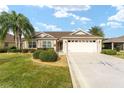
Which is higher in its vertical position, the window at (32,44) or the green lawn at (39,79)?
the window at (32,44)

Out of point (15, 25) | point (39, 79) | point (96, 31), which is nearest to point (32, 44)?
point (15, 25)

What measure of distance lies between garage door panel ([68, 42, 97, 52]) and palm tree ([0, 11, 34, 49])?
706 cm

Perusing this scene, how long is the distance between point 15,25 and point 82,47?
11.0 meters

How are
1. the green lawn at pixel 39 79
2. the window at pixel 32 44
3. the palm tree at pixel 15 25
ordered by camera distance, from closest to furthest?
1. the green lawn at pixel 39 79
2. the palm tree at pixel 15 25
3. the window at pixel 32 44

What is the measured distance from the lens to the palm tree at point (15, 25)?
31.7 metres

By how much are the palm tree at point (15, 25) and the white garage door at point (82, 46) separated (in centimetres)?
700

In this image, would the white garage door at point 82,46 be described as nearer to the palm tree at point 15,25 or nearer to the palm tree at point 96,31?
the palm tree at point 15,25

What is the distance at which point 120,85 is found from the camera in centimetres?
901

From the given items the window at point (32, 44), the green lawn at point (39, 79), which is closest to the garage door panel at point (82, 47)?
the window at point (32, 44)

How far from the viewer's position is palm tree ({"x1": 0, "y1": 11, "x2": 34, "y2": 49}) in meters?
31.7

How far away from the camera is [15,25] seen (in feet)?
106

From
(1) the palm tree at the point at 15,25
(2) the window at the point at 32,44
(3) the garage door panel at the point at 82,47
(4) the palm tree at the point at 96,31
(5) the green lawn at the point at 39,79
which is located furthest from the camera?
(4) the palm tree at the point at 96,31
